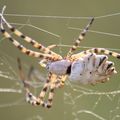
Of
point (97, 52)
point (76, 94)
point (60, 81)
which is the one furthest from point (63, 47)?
point (97, 52)

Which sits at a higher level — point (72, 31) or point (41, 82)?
point (72, 31)

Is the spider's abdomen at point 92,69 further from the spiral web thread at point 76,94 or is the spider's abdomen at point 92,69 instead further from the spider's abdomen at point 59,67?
the spiral web thread at point 76,94

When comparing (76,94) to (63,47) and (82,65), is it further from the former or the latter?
(82,65)

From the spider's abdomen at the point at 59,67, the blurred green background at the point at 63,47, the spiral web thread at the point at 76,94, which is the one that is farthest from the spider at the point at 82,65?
the blurred green background at the point at 63,47

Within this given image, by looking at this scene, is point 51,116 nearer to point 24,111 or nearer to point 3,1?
point 24,111

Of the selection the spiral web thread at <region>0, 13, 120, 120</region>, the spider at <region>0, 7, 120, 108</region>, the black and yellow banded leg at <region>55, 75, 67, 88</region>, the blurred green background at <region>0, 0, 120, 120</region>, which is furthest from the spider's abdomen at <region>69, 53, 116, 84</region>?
the blurred green background at <region>0, 0, 120, 120</region>

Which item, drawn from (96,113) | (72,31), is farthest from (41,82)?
(72,31)

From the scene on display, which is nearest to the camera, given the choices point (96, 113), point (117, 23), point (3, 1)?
point (96, 113)
